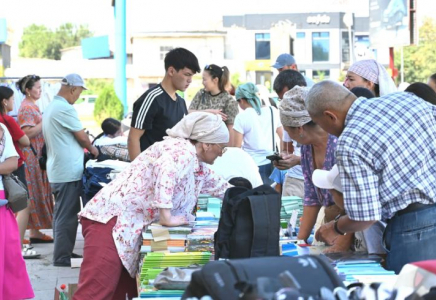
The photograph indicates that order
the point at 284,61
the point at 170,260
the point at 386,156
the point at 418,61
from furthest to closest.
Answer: the point at 418,61
the point at 284,61
the point at 170,260
the point at 386,156

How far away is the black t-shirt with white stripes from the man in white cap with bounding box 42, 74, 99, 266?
198 cm

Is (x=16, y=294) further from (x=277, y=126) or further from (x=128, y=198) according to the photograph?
(x=277, y=126)

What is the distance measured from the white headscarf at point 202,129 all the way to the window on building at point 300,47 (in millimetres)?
71202

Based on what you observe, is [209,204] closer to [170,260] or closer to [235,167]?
[235,167]

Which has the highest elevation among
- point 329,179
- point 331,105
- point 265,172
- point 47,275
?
point 331,105

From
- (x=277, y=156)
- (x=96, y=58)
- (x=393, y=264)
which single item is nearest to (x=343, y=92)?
(x=393, y=264)

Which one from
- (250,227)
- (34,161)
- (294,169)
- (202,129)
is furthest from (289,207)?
(34,161)

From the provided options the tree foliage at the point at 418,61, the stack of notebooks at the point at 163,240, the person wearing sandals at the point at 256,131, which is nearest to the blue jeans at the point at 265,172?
the person wearing sandals at the point at 256,131

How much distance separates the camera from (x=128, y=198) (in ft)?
14.4

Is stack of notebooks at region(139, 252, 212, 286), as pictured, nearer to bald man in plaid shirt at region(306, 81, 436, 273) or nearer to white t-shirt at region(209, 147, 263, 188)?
bald man in plaid shirt at region(306, 81, 436, 273)

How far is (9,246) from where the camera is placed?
5871 millimetres

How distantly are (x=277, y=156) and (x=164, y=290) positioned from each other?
7.22 feet

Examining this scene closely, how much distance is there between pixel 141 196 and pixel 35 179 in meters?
4.77

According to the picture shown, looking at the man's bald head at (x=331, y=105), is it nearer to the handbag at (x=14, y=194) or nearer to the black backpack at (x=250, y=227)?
the black backpack at (x=250, y=227)
